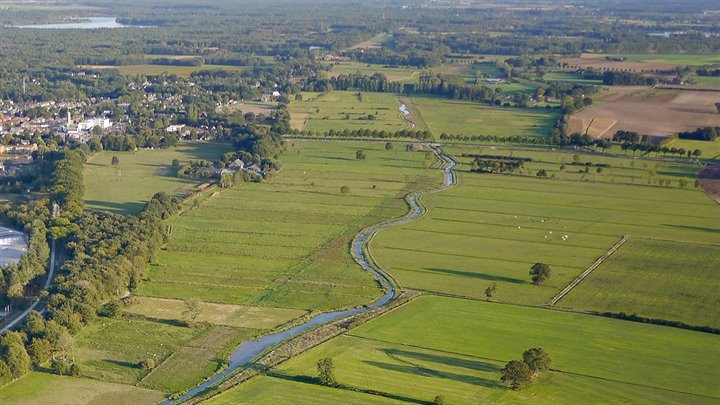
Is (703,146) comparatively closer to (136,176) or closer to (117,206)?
(136,176)

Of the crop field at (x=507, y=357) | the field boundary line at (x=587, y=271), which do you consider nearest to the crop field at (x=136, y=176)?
the crop field at (x=507, y=357)

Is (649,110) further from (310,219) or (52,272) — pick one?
(52,272)

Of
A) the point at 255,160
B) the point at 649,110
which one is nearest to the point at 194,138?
the point at 255,160

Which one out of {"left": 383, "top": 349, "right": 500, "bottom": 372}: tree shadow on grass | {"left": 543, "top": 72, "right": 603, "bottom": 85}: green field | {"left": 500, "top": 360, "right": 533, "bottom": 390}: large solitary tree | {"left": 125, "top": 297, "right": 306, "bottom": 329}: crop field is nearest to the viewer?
{"left": 500, "top": 360, "right": 533, "bottom": 390}: large solitary tree

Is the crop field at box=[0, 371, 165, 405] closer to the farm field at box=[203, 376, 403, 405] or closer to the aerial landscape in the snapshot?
the aerial landscape

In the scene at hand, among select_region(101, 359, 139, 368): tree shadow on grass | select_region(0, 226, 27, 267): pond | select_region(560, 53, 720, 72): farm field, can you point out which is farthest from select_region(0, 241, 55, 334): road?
select_region(560, 53, 720, 72): farm field

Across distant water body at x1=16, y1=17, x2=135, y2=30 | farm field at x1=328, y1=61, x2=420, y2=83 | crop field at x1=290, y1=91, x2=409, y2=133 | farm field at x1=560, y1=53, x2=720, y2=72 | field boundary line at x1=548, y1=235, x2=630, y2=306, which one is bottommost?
field boundary line at x1=548, y1=235, x2=630, y2=306
